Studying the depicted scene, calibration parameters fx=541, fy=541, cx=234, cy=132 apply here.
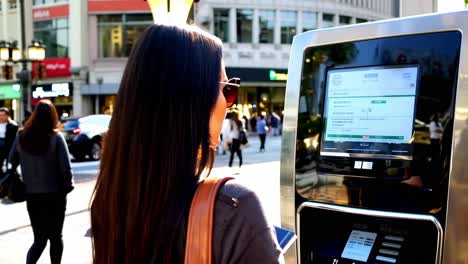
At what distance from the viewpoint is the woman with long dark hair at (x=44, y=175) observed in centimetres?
523

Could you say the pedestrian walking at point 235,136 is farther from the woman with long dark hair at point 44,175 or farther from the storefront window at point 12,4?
the storefront window at point 12,4

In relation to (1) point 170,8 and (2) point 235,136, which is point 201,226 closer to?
(1) point 170,8

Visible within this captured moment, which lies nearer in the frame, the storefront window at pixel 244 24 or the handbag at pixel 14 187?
the handbag at pixel 14 187

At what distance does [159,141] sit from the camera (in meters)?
1.42

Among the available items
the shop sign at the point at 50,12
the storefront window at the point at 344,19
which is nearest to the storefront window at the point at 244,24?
the storefront window at the point at 344,19

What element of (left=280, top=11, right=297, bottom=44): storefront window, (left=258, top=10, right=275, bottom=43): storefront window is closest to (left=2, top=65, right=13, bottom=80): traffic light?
(left=258, top=10, right=275, bottom=43): storefront window

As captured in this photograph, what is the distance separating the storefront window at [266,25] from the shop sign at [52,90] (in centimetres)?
1398

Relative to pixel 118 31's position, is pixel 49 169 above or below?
below

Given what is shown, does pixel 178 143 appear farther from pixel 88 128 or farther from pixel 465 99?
pixel 88 128

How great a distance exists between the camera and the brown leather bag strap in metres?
1.30

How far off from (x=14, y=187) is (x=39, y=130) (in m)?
0.90

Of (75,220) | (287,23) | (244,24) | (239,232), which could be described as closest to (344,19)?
(287,23)

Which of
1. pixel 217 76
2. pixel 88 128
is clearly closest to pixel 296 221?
pixel 217 76

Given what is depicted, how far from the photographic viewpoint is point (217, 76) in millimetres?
1479
